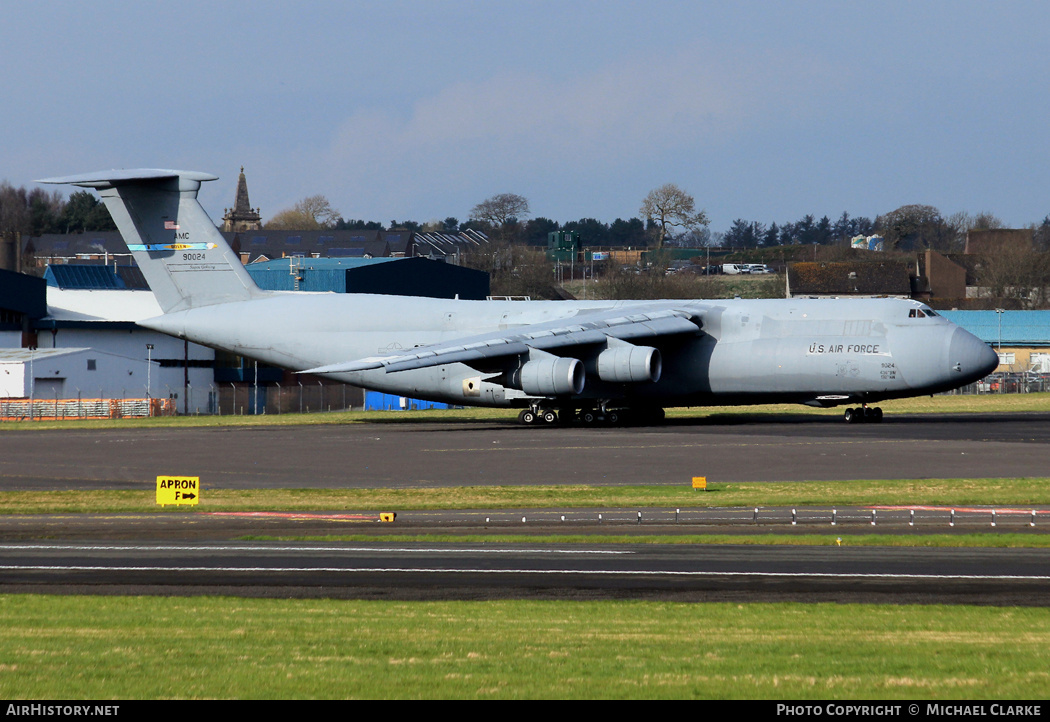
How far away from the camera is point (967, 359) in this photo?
35688mm

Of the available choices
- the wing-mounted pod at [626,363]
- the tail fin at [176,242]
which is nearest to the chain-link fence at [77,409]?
the tail fin at [176,242]

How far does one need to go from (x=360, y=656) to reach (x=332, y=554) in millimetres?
6893

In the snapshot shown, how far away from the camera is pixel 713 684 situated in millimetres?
7988

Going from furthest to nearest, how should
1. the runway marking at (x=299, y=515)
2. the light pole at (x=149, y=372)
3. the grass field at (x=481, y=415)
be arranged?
the light pole at (x=149, y=372) < the grass field at (x=481, y=415) < the runway marking at (x=299, y=515)

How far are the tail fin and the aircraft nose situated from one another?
24.0 metres

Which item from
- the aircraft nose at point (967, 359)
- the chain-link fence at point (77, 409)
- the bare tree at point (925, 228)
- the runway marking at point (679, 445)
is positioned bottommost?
the chain-link fence at point (77, 409)

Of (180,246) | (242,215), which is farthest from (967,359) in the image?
(242,215)

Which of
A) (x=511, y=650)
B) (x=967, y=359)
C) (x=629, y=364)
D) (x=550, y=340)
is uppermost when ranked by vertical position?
(x=550, y=340)

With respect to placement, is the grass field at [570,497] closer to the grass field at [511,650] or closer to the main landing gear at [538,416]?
the grass field at [511,650]

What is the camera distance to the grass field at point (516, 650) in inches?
312

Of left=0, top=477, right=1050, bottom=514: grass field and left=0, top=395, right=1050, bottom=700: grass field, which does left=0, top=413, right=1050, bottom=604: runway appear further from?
left=0, top=395, right=1050, bottom=700: grass field

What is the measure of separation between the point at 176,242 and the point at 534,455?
62.5 ft

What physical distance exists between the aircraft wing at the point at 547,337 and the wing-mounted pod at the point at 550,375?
44 centimetres

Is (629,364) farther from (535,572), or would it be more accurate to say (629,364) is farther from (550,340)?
(535,572)
